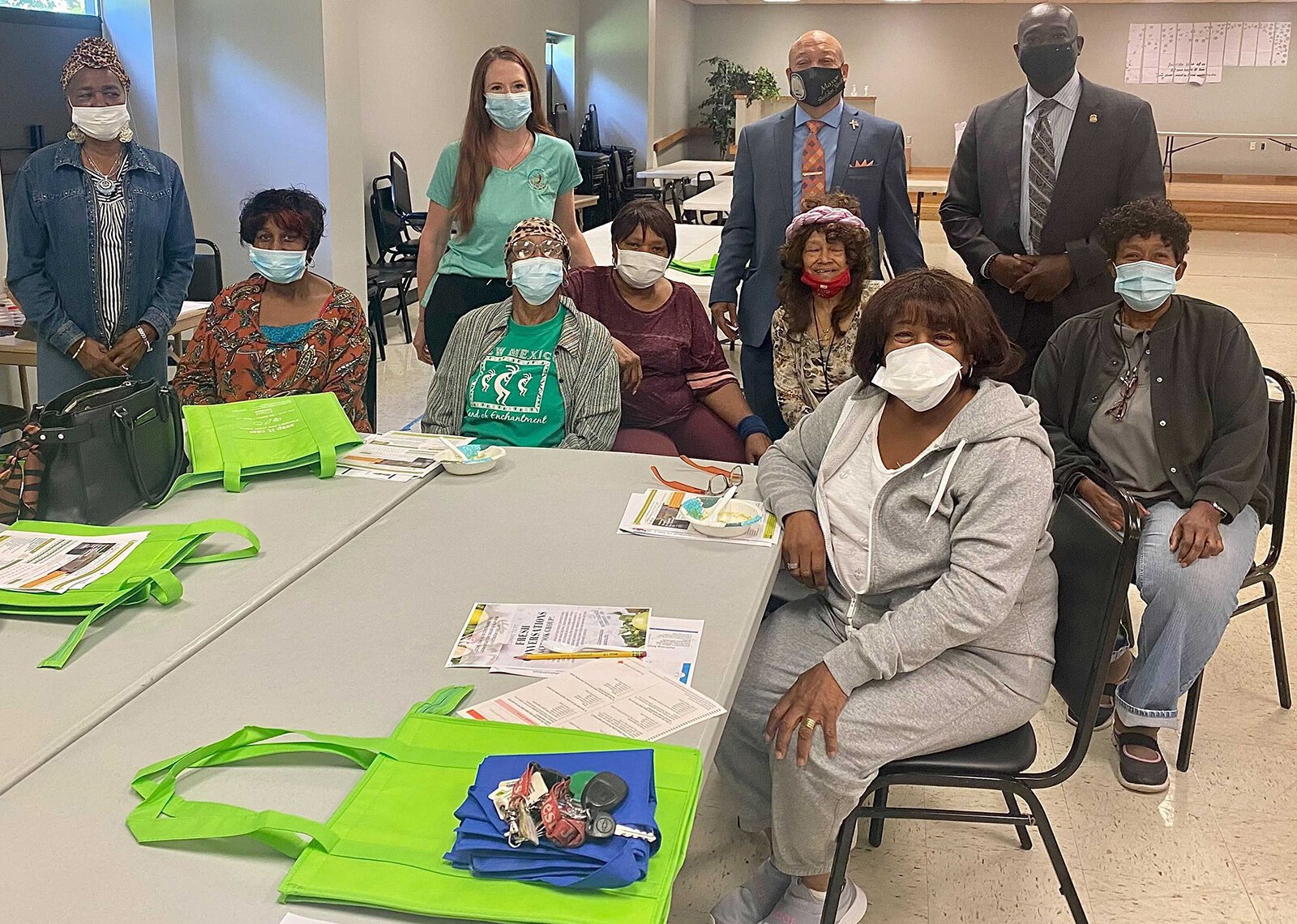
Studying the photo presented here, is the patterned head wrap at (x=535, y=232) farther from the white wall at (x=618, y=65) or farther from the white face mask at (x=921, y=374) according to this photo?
the white wall at (x=618, y=65)

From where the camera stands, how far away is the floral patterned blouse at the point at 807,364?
3.04 m

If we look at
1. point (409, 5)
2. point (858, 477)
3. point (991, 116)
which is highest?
point (409, 5)

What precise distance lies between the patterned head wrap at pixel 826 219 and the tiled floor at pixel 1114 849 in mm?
1340

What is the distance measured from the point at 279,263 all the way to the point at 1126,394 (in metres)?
2.02

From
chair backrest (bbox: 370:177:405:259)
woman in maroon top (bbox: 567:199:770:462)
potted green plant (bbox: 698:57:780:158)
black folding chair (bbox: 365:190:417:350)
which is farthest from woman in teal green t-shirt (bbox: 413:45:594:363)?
potted green plant (bbox: 698:57:780:158)

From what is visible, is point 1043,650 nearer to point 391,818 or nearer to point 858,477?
point 858,477

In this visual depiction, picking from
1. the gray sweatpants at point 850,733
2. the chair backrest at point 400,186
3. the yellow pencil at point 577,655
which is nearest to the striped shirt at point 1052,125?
the gray sweatpants at point 850,733

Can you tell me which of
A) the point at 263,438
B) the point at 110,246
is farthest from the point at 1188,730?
the point at 110,246

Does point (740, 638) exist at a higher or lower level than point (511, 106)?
lower

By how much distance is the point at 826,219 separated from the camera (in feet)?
9.80

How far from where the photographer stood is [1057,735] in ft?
9.11

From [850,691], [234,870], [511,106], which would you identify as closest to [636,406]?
[511,106]

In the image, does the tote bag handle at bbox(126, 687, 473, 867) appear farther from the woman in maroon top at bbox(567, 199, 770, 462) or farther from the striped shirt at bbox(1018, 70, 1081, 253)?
the striped shirt at bbox(1018, 70, 1081, 253)

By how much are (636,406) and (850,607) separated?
1.31 m
